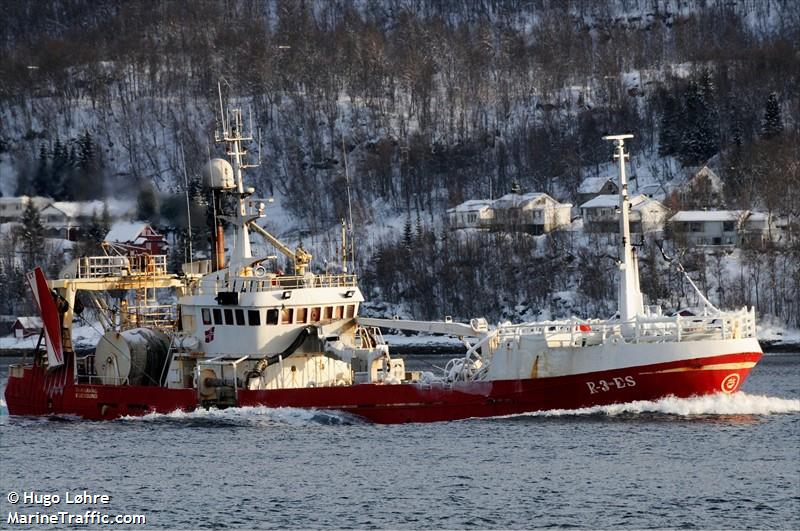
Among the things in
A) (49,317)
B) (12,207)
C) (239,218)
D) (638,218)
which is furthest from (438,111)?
(239,218)

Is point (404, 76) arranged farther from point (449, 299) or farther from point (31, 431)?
point (31, 431)

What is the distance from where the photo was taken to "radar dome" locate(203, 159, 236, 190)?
190 ft

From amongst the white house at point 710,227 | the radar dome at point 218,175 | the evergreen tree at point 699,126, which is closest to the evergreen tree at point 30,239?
the white house at point 710,227

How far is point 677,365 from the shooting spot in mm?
49906

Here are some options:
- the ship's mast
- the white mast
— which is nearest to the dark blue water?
the white mast

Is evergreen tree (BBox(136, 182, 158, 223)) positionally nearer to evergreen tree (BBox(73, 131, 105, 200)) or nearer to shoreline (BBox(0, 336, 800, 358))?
evergreen tree (BBox(73, 131, 105, 200))

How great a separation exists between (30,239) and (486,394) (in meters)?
69.2

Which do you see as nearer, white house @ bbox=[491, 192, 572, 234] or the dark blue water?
the dark blue water

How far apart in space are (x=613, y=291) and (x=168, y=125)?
1957 inches

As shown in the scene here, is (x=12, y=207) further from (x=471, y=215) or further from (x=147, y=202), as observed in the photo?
(x=147, y=202)

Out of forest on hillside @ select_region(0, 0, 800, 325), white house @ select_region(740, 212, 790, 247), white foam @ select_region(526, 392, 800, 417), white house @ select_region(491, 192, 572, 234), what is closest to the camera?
white foam @ select_region(526, 392, 800, 417)

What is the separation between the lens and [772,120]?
127688 mm

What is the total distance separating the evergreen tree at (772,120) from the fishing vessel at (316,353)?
75.1m

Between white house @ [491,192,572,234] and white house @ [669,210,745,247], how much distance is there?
9.60m
